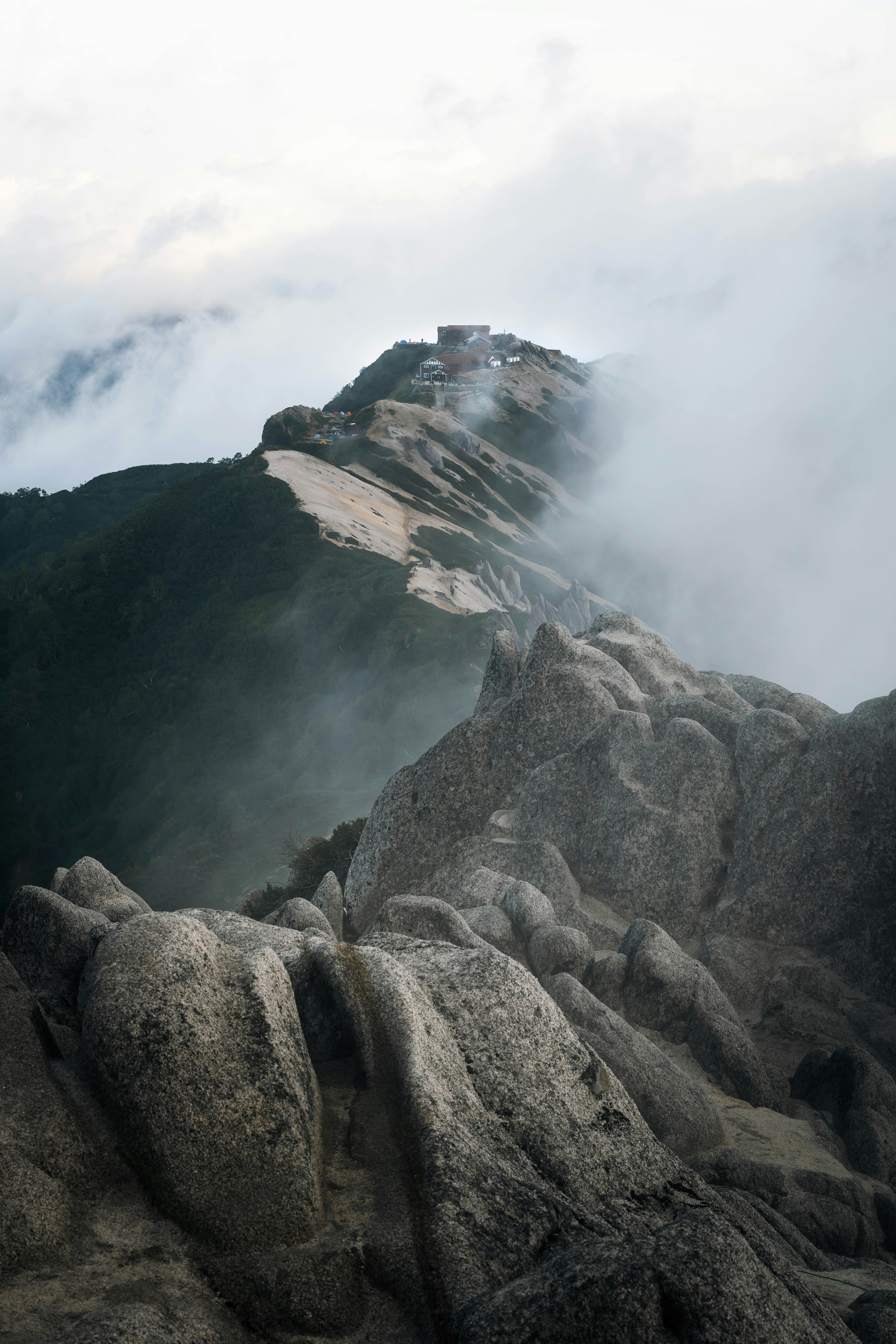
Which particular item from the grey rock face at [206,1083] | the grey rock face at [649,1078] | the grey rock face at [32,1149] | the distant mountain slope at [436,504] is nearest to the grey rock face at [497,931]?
the grey rock face at [649,1078]

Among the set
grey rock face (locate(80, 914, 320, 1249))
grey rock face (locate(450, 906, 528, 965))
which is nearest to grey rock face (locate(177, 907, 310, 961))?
grey rock face (locate(80, 914, 320, 1249))

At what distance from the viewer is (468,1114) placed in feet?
32.4

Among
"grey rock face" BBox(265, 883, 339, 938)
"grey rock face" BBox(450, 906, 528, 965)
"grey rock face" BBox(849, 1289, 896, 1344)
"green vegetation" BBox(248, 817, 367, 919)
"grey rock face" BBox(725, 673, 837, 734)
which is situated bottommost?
"green vegetation" BBox(248, 817, 367, 919)

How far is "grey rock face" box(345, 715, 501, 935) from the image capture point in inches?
1088

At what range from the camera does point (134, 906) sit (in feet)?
63.0

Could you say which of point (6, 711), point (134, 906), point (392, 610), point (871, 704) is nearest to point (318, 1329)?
point (134, 906)

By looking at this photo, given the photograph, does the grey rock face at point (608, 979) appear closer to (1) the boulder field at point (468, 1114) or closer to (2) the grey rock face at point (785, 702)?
(1) the boulder field at point (468, 1114)

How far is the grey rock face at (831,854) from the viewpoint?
68.5ft

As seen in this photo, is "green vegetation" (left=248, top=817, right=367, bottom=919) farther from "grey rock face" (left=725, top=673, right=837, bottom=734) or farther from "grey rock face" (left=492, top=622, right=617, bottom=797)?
"grey rock face" (left=725, top=673, right=837, bottom=734)

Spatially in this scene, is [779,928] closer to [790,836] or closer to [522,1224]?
[790,836]

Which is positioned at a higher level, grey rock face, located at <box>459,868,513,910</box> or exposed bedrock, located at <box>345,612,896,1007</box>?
exposed bedrock, located at <box>345,612,896,1007</box>

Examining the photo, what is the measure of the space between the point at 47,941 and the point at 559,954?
36.8ft

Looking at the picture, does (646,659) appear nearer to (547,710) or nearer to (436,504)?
(547,710)

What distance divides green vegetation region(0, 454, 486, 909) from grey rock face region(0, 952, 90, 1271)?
65.6 m
